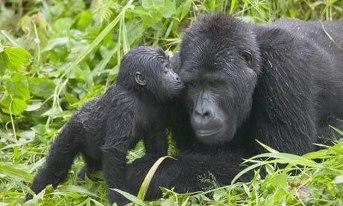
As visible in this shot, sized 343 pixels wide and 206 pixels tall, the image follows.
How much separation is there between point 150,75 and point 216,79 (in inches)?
16.7

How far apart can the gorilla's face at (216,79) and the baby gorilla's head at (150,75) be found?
0.11 meters

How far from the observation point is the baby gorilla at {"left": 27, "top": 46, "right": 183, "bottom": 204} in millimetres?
5871

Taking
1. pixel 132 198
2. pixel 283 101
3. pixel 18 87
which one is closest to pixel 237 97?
pixel 283 101

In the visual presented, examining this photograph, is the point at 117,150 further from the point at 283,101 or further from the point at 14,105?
the point at 14,105

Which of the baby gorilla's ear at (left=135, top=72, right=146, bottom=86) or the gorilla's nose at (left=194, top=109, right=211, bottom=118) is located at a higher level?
the baby gorilla's ear at (left=135, top=72, right=146, bottom=86)

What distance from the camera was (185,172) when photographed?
611 centimetres

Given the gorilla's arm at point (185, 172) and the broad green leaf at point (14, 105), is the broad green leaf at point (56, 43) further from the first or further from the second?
the gorilla's arm at point (185, 172)

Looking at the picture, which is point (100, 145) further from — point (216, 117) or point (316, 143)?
point (316, 143)

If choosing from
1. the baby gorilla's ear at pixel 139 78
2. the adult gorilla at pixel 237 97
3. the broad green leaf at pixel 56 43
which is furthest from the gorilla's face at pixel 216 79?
the broad green leaf at pixel 56 43

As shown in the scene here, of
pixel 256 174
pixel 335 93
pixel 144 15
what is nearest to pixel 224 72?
pixel 256 174

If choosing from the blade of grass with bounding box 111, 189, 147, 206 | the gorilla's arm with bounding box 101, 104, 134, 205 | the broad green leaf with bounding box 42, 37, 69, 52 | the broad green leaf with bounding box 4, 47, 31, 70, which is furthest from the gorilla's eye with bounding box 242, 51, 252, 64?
the broad green leaf with bounding box 42, 37, 69, 52

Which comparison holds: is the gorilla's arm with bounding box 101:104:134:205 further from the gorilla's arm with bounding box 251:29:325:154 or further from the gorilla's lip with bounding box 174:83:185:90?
the gorilla's arm with bounding box 251:29:325:154

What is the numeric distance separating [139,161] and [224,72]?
844mm

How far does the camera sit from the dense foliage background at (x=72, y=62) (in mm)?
6535
